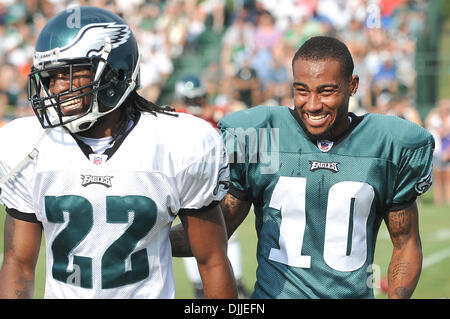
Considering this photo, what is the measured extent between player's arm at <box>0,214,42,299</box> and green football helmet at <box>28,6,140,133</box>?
1.23ft

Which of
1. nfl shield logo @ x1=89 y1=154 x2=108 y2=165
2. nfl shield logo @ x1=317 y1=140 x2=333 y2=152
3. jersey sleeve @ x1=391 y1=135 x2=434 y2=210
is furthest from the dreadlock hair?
jersey sleeve @ x1=391 y1=135 x2=434 y2=210

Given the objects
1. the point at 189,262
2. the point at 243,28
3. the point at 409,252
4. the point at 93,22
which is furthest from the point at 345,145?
the point at 243,28

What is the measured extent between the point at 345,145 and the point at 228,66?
455 inches

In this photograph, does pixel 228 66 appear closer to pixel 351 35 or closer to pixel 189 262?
pixel 351 35

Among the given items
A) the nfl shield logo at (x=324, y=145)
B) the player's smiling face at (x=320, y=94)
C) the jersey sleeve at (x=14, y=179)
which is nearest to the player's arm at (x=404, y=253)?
the nfl shield logo at (x=324, y=145)

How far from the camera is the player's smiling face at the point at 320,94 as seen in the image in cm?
335

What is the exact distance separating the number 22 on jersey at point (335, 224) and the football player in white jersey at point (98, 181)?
591mm

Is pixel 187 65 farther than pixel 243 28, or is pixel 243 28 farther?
pixel 187 65

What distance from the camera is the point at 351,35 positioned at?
1398cm

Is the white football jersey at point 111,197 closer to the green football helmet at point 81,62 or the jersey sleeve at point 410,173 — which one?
the green football helmet at point 81,62

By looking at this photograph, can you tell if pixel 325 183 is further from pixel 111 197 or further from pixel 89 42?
pixel 89 42
